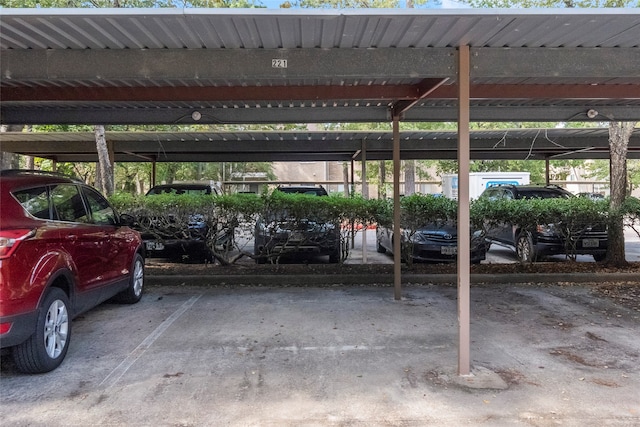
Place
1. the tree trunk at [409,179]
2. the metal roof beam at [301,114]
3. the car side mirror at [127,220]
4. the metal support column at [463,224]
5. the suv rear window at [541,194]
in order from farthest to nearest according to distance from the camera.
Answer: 1. the tree trunk at [409,179]
2. the suv rear window at [541,194]
3. the metal roof beam at [301,114]
4. the car side mirror at [127,220]
5. the metal support column at [463,224]

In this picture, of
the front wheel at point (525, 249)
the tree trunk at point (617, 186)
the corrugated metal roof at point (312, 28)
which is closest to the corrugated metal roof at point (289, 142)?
the tree trunk at point (617, 186)

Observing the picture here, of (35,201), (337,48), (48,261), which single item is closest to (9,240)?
(48,261)

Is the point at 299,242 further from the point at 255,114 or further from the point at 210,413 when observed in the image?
the point at 210,413

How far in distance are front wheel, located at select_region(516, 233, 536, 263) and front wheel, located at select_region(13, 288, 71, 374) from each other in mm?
8230

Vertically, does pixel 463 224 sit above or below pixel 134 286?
above

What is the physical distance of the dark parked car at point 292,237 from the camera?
8328mm

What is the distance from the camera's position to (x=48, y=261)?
13.5 ft

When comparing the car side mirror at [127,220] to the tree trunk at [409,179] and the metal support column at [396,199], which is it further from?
the tree trunk at [409,179]

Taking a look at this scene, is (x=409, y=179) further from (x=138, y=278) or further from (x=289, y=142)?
(x=138, y=278)

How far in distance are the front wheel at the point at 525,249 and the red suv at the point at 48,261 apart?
771 cm

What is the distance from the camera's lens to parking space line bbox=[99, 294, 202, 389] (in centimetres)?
407

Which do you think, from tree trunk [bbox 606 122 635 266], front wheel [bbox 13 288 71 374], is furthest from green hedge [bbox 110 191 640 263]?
front wheel [bbox 13 288 71 374]

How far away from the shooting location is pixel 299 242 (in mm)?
8430

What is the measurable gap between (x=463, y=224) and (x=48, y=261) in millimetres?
3721
